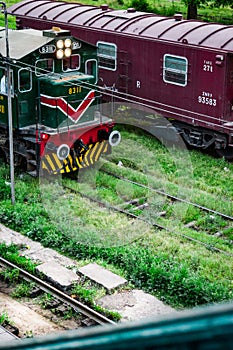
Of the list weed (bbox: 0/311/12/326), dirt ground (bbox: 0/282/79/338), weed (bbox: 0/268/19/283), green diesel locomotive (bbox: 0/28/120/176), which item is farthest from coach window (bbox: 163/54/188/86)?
weed (bbox: 0/311/12/326)

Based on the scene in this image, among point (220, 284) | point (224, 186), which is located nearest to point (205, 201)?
point (224, 186)

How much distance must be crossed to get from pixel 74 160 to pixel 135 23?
5842mm

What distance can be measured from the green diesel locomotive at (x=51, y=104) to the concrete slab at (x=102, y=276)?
14.3 feet

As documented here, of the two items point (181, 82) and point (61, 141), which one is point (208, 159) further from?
point (61, 141)

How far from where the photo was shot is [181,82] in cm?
1611

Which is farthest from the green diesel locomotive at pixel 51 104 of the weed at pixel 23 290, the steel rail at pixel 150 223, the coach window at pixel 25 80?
the weed at pixel 23 290

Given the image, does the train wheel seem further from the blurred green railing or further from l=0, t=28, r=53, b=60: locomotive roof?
the blurred green railing

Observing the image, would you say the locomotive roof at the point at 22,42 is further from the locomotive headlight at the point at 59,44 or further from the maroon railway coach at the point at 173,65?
the maroon railway coach at the point at 173,65

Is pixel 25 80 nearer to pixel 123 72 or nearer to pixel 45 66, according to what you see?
pixel 45 66

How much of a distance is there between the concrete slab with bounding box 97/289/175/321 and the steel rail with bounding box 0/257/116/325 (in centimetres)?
31

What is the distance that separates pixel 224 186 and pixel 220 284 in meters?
4.90

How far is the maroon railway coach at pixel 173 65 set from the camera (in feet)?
50.1

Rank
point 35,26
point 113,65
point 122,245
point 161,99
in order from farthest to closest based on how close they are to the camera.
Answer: point 35,26
point 113,65
point 161,99
point 122,245

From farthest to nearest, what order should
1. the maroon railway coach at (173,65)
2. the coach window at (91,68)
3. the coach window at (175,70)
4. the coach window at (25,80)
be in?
the coach window at (175,70) < the maroon railway coach at (173,65) < the coach window at (91,68) < the coach window at (25,80)
